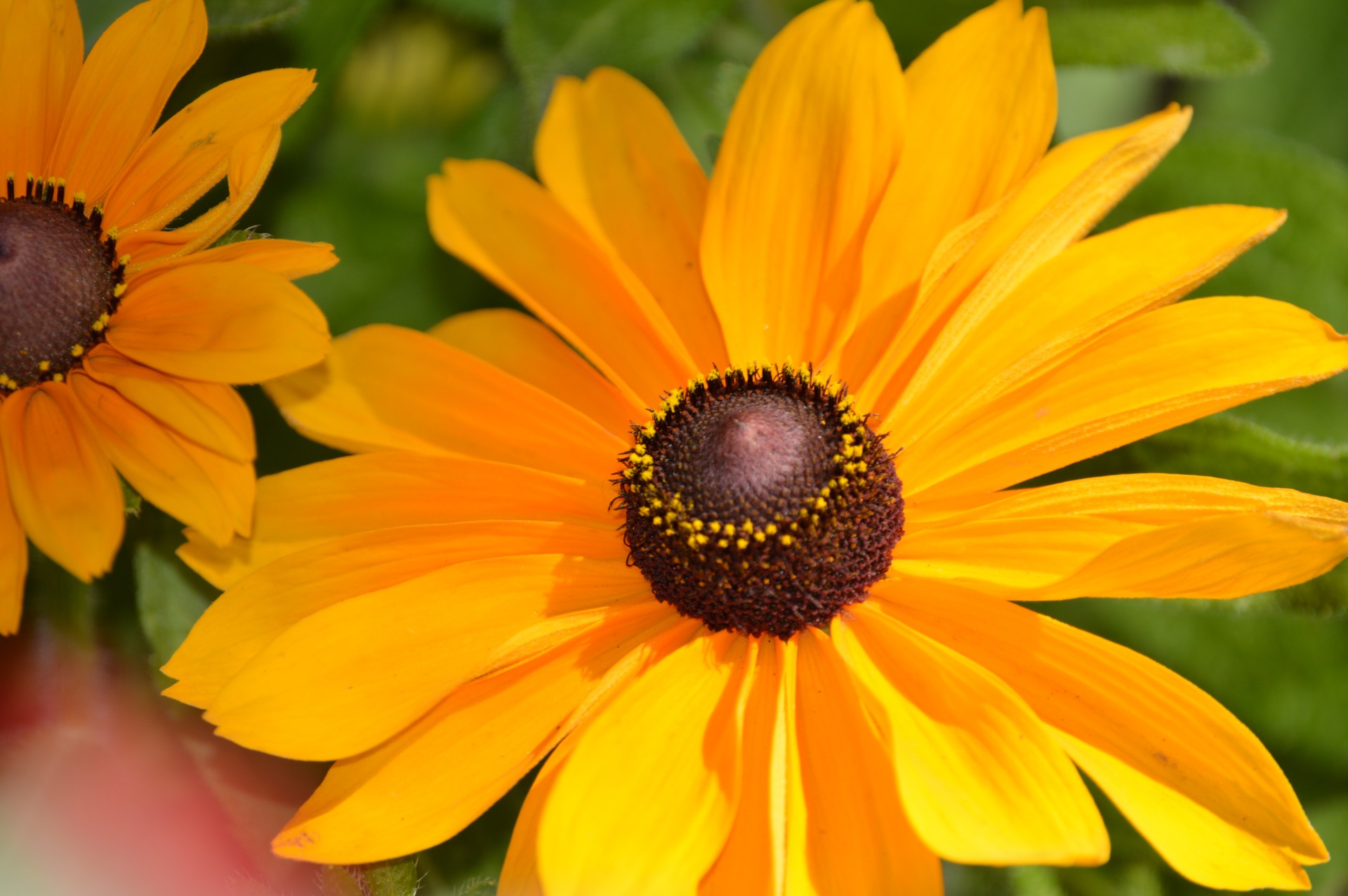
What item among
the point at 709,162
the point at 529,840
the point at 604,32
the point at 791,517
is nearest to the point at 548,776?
the point at 529,840

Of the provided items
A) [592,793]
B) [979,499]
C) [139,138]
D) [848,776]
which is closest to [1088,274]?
[979,499]

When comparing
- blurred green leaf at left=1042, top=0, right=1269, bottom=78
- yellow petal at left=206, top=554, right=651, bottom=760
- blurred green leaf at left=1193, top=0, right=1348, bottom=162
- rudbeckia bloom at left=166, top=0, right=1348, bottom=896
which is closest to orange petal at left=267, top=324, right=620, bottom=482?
rudbeckia bloom at left=166, top=0, right=1348, bottom=896

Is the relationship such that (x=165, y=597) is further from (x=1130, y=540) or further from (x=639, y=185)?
(x=1130, y=540)

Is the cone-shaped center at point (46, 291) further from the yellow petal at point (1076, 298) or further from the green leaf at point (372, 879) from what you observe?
the yellow petal at point (1076, 298)

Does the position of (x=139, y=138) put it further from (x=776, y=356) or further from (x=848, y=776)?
(x=848, y=776)

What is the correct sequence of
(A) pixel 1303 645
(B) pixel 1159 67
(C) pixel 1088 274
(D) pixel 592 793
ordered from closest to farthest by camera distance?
1. (D) pixel 592 793
2. (C) pixel 1088 274
3. (B) pixel 1159 67
4. (A) pixel 1303 645

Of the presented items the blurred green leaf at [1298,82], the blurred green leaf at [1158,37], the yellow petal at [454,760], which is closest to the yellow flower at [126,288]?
the yellow petal at [454,760]
